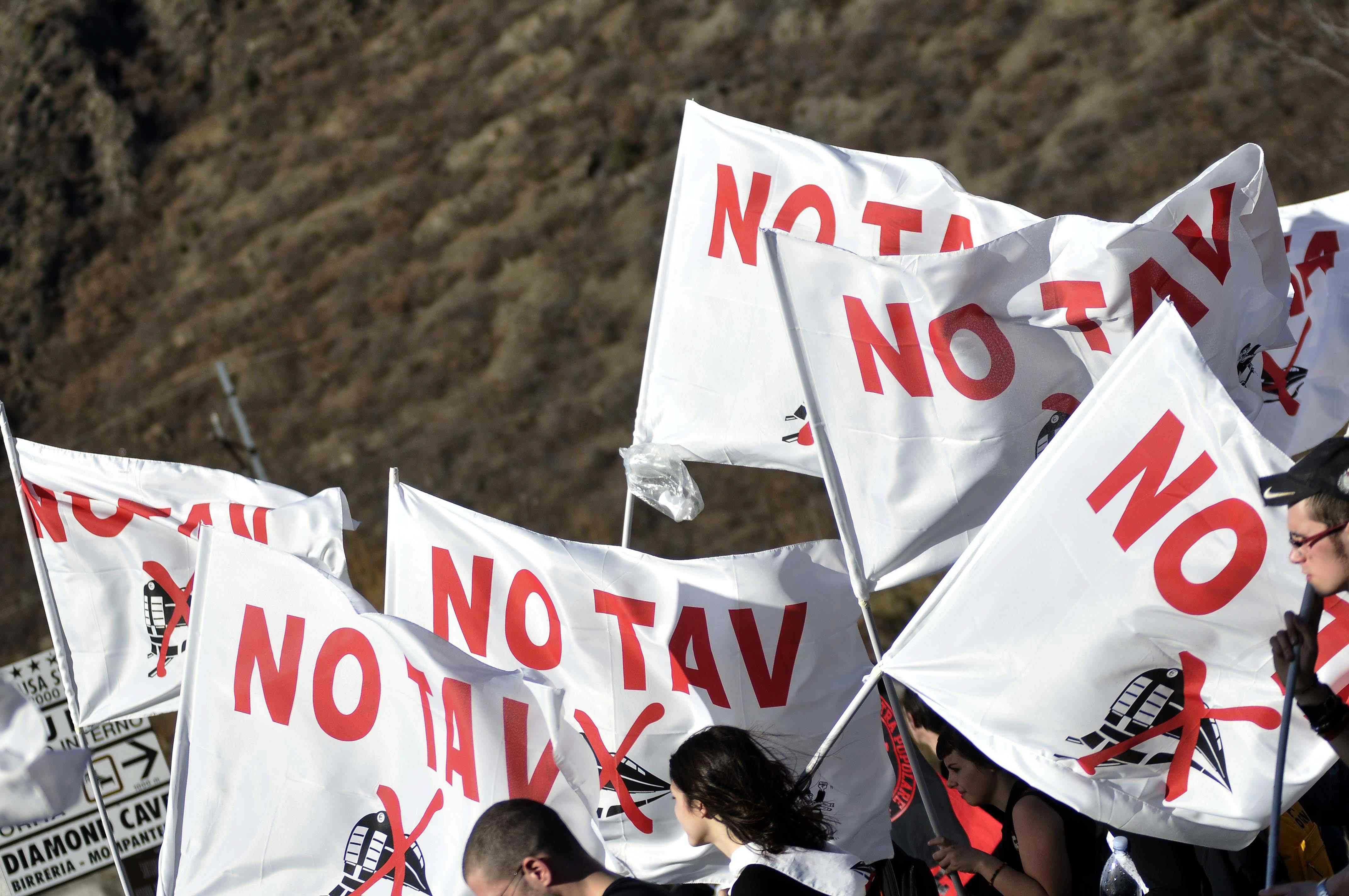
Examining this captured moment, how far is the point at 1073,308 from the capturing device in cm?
476

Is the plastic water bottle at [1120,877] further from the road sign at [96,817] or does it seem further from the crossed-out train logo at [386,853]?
the road sign at [96,817]

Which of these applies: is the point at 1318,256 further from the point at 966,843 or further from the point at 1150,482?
the point at 966,843

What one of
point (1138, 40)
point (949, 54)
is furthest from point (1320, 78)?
point (949, 54)

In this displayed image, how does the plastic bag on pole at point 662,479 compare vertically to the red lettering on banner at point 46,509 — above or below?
below

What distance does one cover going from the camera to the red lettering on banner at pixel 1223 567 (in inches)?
142

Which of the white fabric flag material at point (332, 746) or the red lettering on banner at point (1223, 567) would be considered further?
the white fabric flag material at point (332, 746)

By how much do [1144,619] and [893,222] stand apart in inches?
89.1

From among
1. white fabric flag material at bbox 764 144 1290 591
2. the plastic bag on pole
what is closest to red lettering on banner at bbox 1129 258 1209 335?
white fabric flag material at bbox 764 144 1290 591

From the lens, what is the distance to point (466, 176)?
26.1 metres

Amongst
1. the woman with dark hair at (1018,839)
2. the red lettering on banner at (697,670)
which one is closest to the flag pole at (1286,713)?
the woman with dark hair at (1018,839)

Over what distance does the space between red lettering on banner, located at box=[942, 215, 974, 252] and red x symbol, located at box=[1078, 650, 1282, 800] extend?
87.0 inches

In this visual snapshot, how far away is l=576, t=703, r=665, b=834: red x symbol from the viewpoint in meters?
4.50

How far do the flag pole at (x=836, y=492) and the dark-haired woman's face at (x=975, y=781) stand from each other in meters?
0.25

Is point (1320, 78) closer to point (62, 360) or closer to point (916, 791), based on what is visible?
point (916, 791)
